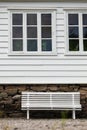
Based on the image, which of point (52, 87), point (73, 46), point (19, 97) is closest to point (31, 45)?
point (73, 46)

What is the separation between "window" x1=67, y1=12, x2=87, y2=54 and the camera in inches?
552

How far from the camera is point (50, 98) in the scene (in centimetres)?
1373

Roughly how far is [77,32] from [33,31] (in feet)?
4.32

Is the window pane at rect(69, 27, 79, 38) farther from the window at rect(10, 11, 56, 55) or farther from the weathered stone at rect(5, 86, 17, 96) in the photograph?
the weathered stone at rect(5, 86, 17, 96)

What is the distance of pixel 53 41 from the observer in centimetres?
1402

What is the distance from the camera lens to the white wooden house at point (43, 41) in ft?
45.6

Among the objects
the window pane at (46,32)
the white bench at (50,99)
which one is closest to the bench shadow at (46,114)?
the white bench at (50,99)

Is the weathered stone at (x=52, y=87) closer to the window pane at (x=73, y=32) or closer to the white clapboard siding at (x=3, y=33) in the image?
the window pane at (x=73, y=32)

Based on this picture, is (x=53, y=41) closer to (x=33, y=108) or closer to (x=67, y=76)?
(x=67, y=76)

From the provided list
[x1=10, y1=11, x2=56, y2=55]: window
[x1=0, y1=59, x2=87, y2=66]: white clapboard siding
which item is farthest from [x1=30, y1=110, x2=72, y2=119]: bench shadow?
[x1=10, y1=11, x2=56, y2=55]: window

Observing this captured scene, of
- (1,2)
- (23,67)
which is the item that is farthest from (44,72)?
(1,2)

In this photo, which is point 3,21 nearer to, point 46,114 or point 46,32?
point 46,32

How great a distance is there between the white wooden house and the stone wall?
16 centimetres

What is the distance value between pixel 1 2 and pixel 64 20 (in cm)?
196
